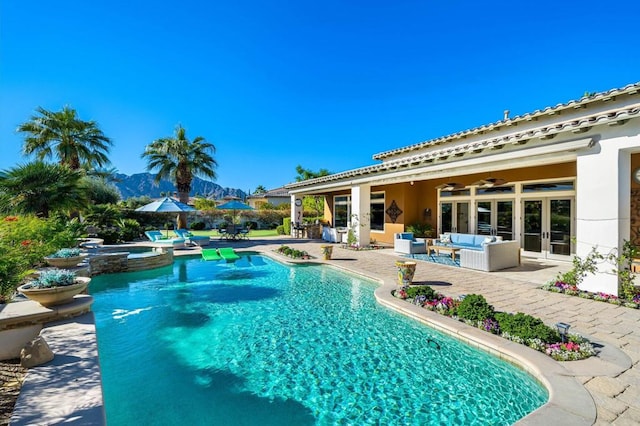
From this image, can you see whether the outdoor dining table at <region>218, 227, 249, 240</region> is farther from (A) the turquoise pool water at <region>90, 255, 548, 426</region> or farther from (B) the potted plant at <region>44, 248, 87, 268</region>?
(A) the turquoise pool water at <region>90, 255, 548, 426</region>

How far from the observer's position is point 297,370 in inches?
176

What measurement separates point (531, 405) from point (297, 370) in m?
3.03

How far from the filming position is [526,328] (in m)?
4.67

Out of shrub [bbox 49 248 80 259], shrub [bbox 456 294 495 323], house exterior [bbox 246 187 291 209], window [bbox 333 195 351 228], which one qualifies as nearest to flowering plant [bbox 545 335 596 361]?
shrub [bbox 456 294 495 323]

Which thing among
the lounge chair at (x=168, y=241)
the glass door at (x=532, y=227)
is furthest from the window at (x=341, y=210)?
the lounge chair at (x=168, y=241)

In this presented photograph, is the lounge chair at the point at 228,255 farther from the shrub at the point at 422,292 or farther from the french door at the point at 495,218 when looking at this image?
the french door at the point at 495,218

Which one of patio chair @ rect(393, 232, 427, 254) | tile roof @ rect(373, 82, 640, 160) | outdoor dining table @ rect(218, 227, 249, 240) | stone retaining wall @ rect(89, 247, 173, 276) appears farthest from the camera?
outdoor dining table @ rect(218, 227, 249, 240)

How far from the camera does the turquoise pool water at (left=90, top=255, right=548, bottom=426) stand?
139 inches

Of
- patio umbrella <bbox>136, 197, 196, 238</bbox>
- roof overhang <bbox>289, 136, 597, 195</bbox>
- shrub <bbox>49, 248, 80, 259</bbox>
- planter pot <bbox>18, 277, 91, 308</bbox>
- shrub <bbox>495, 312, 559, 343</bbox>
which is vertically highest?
roof overhang <bbox>289, 136, 597, 195</bbox>

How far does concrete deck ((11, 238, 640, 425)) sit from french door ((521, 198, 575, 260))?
4978 mm

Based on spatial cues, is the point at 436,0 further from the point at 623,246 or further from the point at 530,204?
the point at 623,246

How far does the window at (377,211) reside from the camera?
61.2 ft

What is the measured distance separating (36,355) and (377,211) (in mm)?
17246

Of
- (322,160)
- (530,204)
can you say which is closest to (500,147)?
(530,204)
